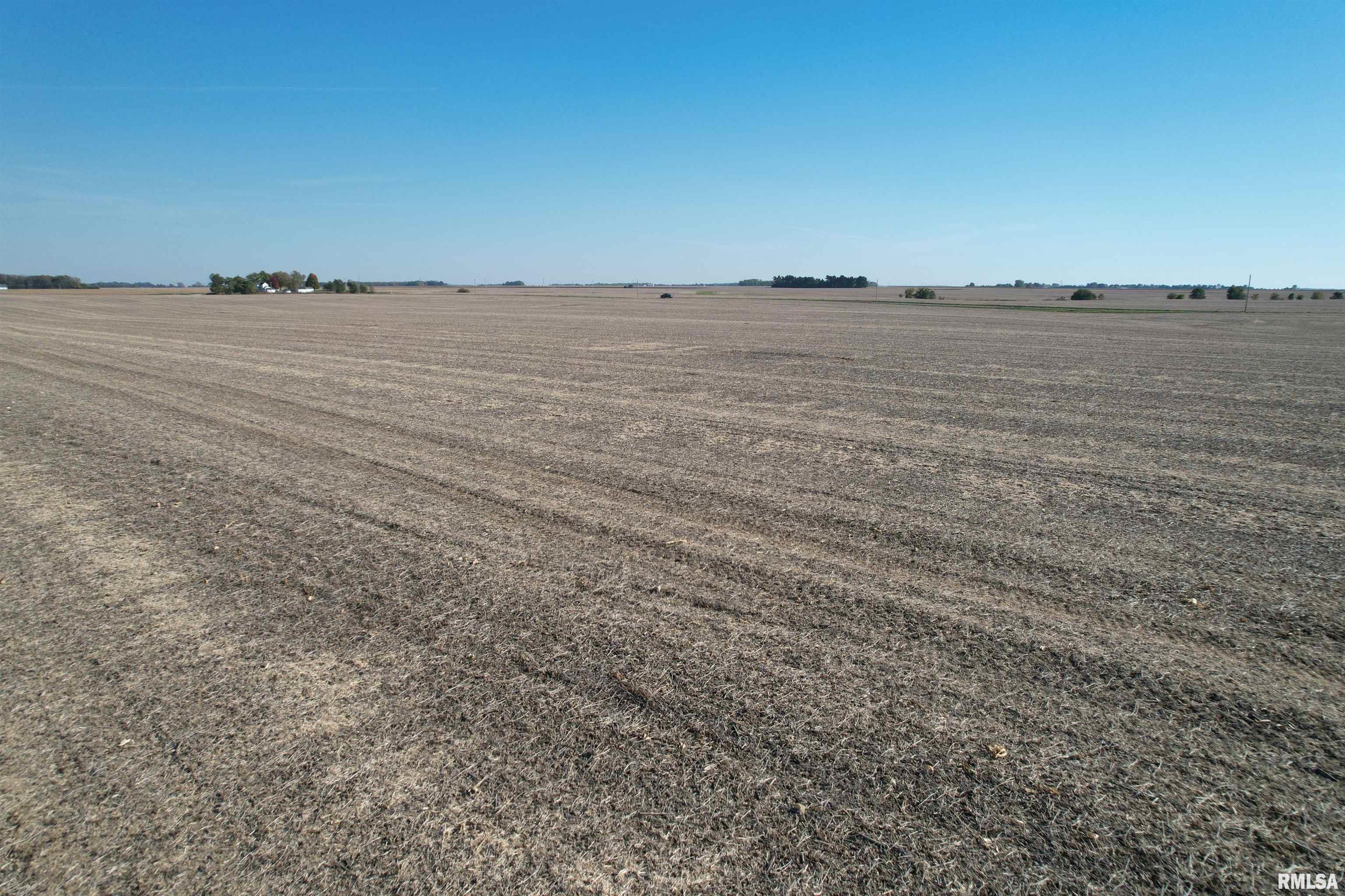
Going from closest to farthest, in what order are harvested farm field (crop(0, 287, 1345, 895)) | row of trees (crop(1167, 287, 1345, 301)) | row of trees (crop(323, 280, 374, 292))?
harvested farm field (crop(0, 287, 1345, 895)), row of trees (crop(1167, 287, 1345, 301)), row of trees (crop(323, 280, 374, 292))

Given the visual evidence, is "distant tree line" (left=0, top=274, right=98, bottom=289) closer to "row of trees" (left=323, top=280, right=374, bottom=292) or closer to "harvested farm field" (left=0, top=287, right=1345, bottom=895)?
"row of trees" (left=323, top=280, right=374, bottom=292)

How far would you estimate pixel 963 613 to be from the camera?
4035 millimetres

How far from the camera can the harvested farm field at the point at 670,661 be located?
246 cm

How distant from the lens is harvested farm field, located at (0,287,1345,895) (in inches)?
96.8

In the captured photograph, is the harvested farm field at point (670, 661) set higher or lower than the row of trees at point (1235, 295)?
lower

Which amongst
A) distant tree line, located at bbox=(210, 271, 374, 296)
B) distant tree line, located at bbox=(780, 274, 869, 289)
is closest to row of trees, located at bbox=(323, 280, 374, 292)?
distant tree line, located at bbox=(210, 271, 374, 296)

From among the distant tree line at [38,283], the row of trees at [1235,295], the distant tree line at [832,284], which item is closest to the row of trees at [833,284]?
the distant tree line at [832,284]

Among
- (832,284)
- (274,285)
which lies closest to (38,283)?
(274,285)

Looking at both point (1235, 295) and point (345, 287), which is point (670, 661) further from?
point (345, 287)

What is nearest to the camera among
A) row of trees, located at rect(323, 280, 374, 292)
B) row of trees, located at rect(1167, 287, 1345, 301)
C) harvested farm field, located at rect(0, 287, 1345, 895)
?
harvested farm field, located at rect(0, 287, 1345, 895)

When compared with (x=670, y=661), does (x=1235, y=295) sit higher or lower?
higher

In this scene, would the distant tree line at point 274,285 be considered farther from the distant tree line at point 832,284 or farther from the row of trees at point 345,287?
the distant tree line at point 832,284

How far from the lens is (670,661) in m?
3.57

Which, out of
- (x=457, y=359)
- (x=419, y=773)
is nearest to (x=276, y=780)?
(x=419, y=773)
